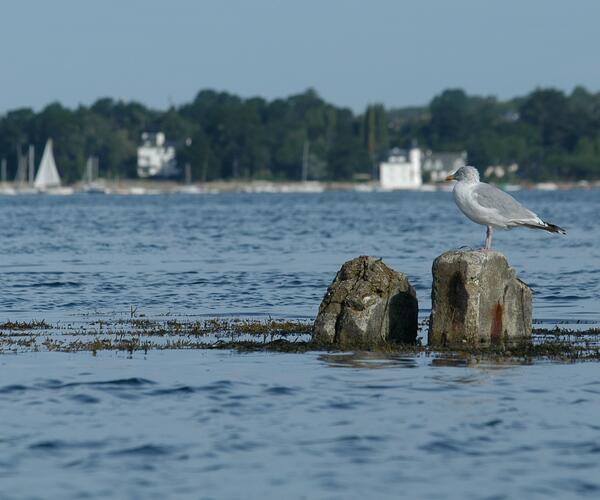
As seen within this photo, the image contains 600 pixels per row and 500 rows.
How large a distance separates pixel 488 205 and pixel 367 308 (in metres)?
2.26

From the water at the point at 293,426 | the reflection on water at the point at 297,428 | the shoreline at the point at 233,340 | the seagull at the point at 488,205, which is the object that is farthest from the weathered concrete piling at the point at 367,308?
the seagull at the point at 488,205

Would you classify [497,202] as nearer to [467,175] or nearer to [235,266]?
[467,175]

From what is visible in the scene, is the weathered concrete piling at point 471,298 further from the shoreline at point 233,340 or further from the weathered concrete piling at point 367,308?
the weathered concrete piling at point 367,308

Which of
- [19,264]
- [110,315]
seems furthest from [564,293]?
[19,264]

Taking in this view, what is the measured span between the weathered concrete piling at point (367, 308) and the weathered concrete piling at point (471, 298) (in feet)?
1.66

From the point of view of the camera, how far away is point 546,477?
1289 cm

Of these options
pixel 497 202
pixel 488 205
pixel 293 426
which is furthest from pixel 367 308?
pixel 293 426

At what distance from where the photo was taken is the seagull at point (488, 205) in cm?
2084

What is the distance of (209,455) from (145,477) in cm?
94

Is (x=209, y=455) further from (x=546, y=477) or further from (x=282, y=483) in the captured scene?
(x=546, y=477)

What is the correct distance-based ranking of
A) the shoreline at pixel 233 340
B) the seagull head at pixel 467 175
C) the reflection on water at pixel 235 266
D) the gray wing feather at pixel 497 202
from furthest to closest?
1. the reflection on water at pixel 235 266
2. the seagull head at pixel 467 175
3. the gray wing feather at pixel 497 202
4. the shoreline at pixel 233 340

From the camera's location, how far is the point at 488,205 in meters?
20.8

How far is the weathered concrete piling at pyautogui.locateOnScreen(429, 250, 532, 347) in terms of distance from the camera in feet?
65.8

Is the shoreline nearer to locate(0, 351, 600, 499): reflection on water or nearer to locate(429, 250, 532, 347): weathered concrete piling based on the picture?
locate(429, 250, 532, 347): weathered concrete piling
